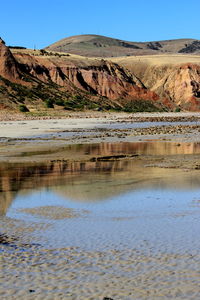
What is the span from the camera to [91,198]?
14750mm

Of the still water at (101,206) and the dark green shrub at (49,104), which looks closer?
the still water at (101,206)

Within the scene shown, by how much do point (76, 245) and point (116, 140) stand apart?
26.7m

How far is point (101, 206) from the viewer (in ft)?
44.7

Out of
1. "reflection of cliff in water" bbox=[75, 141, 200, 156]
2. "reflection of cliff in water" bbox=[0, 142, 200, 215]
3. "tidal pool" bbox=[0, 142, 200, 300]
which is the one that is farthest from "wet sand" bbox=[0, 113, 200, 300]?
"reflection of cliff in water" bbox=[75, 141, 200, 156]

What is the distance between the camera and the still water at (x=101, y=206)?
10.2 metres

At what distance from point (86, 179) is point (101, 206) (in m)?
4.76

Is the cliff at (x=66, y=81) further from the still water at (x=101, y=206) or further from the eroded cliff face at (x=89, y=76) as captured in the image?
the still water at (x=101, y=206)

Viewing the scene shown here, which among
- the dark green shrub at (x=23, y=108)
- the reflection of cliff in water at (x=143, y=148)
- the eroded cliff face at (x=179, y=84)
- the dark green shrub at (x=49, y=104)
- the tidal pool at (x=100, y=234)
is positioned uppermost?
the eroded cliff face at (x=179, y=84)

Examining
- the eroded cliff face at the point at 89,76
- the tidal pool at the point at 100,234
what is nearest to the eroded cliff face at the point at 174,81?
the eroded cliff face at the point at 89,76

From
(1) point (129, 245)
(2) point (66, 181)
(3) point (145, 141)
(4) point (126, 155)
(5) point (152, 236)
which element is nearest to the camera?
(1) point (129, 245)

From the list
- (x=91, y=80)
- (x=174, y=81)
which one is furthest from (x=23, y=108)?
(x=174, y=81)

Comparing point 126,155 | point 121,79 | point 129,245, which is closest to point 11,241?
point 129,245

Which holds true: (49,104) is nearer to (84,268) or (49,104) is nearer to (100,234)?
(100,234)

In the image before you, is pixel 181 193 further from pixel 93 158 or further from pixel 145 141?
pixel 145 141
